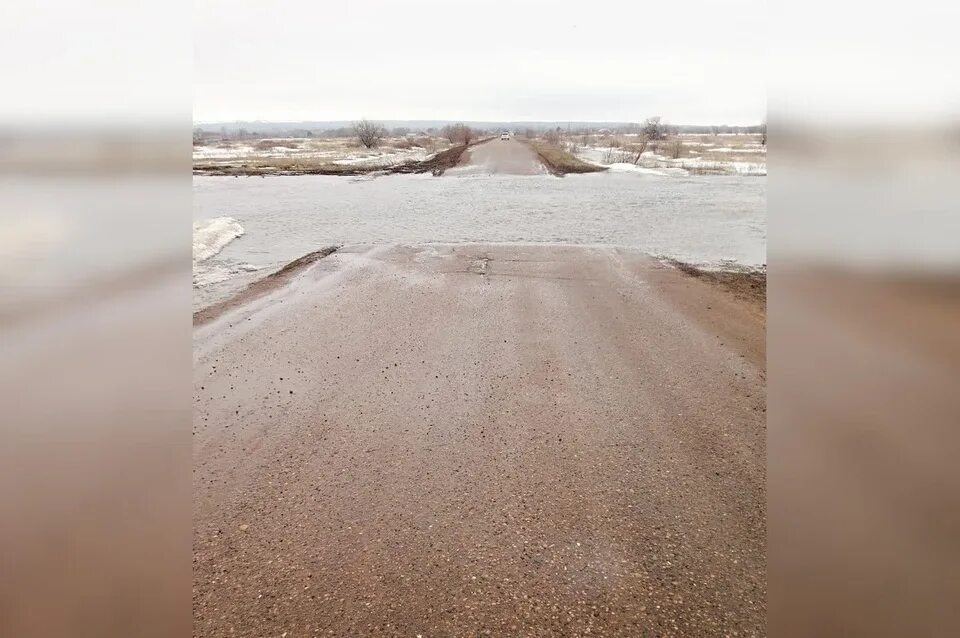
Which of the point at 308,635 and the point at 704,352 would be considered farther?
the point at 704,352

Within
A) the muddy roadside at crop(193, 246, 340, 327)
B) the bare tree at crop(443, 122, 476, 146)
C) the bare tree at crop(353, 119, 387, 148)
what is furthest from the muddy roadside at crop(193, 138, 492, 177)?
the bare tree at crop(443, 122, 476, 146)

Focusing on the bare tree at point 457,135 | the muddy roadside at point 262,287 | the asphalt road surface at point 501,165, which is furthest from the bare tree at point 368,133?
the muddy roadside at point 262,287

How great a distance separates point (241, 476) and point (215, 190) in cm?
2559

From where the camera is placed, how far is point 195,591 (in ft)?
10.0

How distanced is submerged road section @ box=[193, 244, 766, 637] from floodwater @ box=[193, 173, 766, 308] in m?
3.70

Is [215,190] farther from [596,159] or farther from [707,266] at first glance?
[596,159]

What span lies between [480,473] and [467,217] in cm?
1344

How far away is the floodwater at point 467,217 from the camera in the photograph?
40.4 ft

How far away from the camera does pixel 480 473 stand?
4117 mm

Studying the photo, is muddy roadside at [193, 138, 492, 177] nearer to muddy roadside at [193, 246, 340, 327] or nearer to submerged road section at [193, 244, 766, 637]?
muddy roadside at [193, 246, 340, 327]

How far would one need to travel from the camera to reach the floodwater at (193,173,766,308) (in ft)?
40.4

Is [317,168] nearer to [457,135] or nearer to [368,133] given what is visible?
[368,133]
